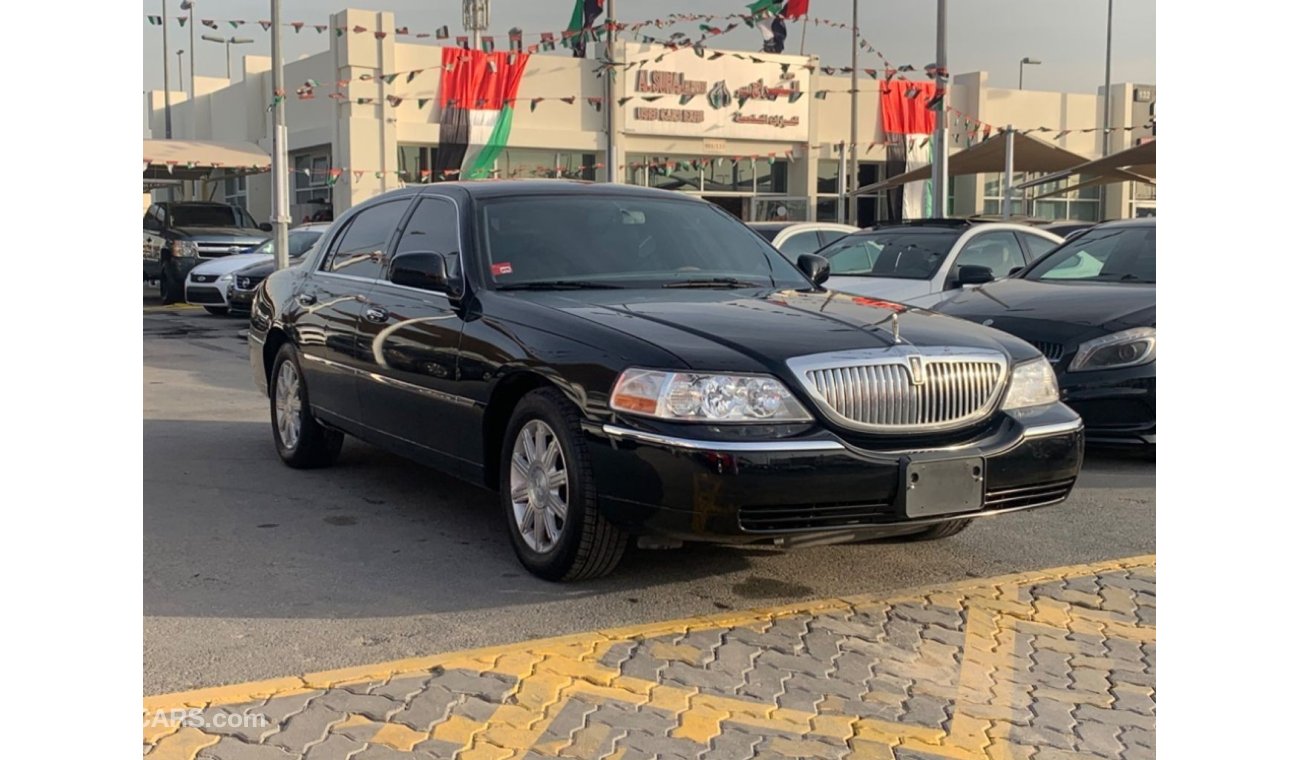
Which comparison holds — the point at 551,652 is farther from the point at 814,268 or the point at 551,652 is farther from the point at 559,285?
the point at 814,268

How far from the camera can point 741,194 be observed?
112 ft

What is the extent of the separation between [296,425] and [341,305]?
1.01 m

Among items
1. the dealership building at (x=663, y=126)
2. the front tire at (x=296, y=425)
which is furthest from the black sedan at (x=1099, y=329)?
the dealership building at (x=663, y=126)

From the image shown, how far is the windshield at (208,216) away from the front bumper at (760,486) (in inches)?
813

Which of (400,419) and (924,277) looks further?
(924,277)

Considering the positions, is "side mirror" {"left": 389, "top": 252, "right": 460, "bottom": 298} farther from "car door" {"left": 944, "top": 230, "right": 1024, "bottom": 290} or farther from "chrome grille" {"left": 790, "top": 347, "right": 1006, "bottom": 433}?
"car door" {"left": 944, "top": 230, "right": 1024, "bottom": 290}

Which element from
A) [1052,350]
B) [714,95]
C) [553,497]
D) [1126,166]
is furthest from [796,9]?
[553,497]

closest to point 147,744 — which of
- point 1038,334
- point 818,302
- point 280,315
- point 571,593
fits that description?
point 571,593

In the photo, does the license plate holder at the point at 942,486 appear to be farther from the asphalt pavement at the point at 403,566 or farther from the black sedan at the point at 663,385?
the asphalt pavement at the point at 403,566

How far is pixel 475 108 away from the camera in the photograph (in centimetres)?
3019

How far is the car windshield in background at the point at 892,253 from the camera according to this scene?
1130 cm

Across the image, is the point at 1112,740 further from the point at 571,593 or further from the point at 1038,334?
the point at 1038,334

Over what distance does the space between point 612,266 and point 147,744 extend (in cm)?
294

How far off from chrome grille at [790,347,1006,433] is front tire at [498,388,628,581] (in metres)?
0.88
